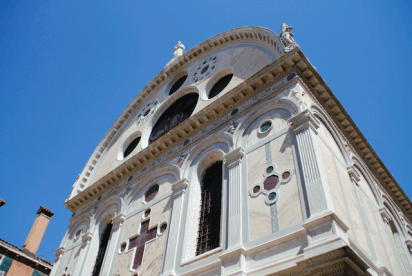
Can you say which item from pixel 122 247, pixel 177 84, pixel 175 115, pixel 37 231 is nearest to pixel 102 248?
pixel 122 247

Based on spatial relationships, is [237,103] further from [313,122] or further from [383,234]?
[383,234]

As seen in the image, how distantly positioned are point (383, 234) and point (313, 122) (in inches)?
173

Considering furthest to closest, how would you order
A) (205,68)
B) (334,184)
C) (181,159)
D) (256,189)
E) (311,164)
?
(205,68), (181,159), (256,189), (334,184), (311,164)

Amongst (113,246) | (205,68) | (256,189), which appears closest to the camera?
(256,189)

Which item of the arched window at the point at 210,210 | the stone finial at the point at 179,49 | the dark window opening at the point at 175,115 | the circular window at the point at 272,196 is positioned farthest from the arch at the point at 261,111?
the stone finial at the point at 179,49

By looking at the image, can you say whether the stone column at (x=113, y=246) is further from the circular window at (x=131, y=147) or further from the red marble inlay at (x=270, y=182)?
the red marble inlay at (x=270, y=182)

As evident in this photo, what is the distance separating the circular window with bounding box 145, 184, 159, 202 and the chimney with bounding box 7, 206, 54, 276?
1310cm

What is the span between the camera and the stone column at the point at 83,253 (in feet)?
41.2

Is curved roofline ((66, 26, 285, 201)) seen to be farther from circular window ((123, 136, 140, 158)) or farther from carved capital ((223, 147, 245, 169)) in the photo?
carved capital ((223, 147, 245, 169))

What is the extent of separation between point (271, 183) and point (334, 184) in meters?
1.46

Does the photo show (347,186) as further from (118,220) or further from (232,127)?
(118,220)

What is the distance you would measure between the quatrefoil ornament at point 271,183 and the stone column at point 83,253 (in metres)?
7.30

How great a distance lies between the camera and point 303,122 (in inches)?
364

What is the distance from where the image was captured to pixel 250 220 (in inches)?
332
